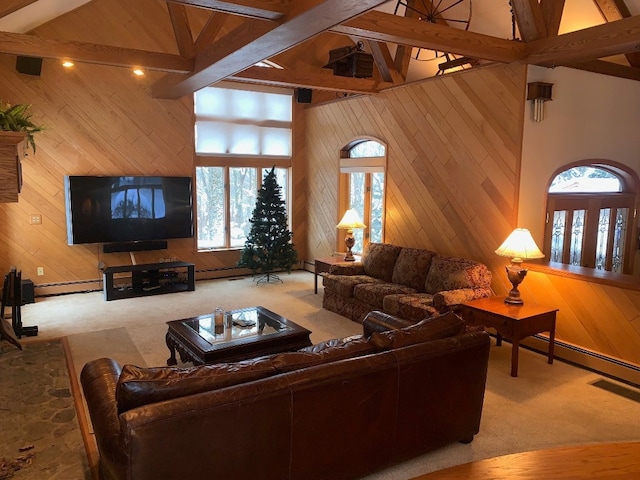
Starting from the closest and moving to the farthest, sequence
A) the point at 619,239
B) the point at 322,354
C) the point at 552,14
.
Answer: the point at 322,354 → the point at 552,14 → the point at 619,239

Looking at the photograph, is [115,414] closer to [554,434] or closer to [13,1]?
[554,434]

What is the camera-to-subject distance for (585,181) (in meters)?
5.80

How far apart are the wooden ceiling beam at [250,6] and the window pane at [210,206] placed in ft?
15.4

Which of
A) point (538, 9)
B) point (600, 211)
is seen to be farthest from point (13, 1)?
point (600, 211)

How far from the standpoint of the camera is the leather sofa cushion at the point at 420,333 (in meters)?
2.76

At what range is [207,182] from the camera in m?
8.03

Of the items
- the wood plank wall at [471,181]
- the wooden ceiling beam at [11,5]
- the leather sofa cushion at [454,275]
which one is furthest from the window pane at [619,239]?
the wooden ceiling beam at [11,5]

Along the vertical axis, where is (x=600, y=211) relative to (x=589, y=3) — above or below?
below

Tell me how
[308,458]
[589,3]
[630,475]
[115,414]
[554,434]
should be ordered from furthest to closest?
1. [589,3]
2. [554,434]
3. [308,458]
4. [115,414]
5. [630,475]

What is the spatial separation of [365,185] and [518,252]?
11.2 feet

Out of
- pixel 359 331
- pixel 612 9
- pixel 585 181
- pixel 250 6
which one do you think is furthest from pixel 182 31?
pixel 585 181

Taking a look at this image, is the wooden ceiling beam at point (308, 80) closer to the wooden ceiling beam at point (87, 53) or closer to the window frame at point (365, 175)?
the window frame at point (365, 175)

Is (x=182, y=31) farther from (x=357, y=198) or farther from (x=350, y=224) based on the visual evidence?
(x=357, y=198)

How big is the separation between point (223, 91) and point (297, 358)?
6.32 meters
